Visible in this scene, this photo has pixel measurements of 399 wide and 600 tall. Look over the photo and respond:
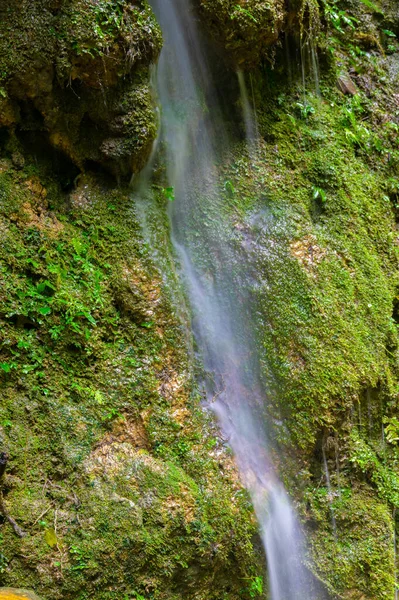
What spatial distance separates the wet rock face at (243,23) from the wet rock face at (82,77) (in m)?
0.72

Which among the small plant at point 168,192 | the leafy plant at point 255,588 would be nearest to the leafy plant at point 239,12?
the small plant at point 168,192

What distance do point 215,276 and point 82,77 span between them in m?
2.03

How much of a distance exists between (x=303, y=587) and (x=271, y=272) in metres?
2.61

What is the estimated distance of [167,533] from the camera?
3545 millimetres

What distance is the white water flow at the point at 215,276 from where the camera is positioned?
13.8 feet

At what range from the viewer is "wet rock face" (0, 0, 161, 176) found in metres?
4.04

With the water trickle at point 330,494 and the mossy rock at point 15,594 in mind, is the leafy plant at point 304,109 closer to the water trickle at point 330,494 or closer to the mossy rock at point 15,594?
the water trickle at point 330,494

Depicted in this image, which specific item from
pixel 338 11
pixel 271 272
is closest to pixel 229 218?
pixel 271 272

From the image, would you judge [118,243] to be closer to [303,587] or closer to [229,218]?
[229,218]

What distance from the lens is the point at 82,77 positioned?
4238 millimetres

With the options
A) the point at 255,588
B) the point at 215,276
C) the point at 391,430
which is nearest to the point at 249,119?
the point at 215,276

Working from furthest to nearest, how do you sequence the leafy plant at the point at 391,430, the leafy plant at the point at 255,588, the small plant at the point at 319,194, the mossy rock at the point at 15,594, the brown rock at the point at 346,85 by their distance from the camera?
1. the brown rock at the point at 346,85
2. the small plant at the point at 319,194
3. the leafy plant at the point at 391,430
4. the leafy plant at the point at 255,588
5. the mossy rock at the point at 15,594

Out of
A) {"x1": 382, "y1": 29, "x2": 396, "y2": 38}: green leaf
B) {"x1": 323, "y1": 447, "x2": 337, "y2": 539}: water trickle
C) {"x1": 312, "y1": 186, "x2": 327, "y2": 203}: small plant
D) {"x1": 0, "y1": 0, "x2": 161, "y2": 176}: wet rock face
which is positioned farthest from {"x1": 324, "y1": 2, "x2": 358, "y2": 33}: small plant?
{"x1": 323, "y1": 447, "x2": 337, "y2": 539}: water trickle

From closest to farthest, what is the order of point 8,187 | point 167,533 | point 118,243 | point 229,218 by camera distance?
1. point 167,533
2. point 8,187
3. point 118,243
4. point 229,218
